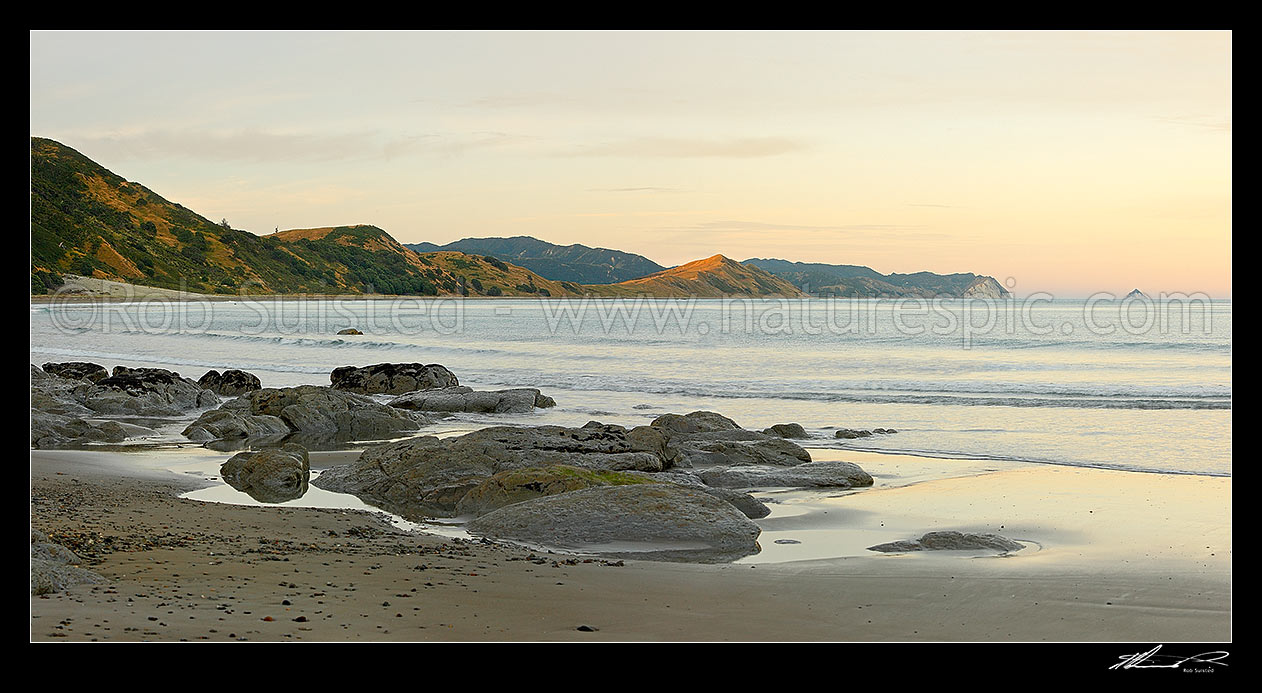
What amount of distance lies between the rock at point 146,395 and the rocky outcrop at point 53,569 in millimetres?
15365

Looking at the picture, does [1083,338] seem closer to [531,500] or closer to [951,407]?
[951,407]

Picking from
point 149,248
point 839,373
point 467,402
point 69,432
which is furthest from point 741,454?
point 149,248

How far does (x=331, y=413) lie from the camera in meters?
19.2

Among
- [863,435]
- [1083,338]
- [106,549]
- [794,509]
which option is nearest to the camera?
[106,549]

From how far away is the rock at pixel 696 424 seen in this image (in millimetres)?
17672

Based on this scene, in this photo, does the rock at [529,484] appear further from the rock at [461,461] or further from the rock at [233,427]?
the rock at [233,427]

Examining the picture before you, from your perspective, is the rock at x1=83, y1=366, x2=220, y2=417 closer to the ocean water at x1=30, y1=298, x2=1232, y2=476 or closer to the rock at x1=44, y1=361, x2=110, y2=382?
the rock at x1=44, y1=361, x2=110, y2=382

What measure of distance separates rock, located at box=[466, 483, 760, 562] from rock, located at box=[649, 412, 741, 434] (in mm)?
7247

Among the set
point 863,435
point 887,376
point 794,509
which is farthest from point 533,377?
point 794,509

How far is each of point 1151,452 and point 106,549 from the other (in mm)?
15257

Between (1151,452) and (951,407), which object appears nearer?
(1151,452)

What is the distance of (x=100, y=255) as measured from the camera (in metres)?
135

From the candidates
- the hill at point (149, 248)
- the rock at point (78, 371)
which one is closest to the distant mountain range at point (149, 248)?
the hill at point (149, 248)
